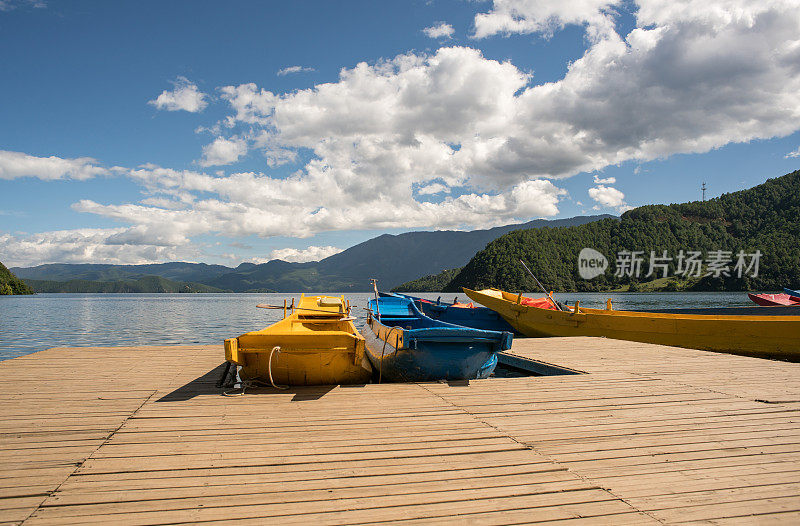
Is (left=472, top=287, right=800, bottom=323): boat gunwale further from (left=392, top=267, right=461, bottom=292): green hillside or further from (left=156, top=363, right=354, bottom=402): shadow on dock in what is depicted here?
(left=392, top=267, right=461, bottom=292): green hillside

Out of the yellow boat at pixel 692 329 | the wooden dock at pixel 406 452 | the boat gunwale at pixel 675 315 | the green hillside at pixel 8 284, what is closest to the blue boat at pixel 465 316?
the boat gunwale at pixel 675 315

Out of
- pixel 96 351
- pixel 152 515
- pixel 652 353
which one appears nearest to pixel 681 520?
pixel 152 515

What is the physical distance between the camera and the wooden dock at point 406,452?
2.77 meters

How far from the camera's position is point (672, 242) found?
130 metres

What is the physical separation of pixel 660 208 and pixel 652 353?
160 metres

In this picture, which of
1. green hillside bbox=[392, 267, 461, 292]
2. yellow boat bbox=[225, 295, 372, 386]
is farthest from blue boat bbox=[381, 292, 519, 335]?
green hillside bbox=[392, 267, 461, 292]

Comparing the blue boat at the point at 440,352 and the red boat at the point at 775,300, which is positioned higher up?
the blue boat at the point at 440,352

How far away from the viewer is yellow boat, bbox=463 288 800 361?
11.9m

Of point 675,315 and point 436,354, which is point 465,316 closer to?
point 675,315

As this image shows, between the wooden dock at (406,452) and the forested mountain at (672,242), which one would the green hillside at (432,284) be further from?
the wooden dock at (406,452)

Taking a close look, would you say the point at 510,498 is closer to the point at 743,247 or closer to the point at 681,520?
the point at 681,520

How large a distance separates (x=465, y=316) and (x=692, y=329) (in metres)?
9.13

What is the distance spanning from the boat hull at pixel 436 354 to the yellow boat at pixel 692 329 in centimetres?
906

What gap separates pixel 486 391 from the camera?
6535 millimetres
